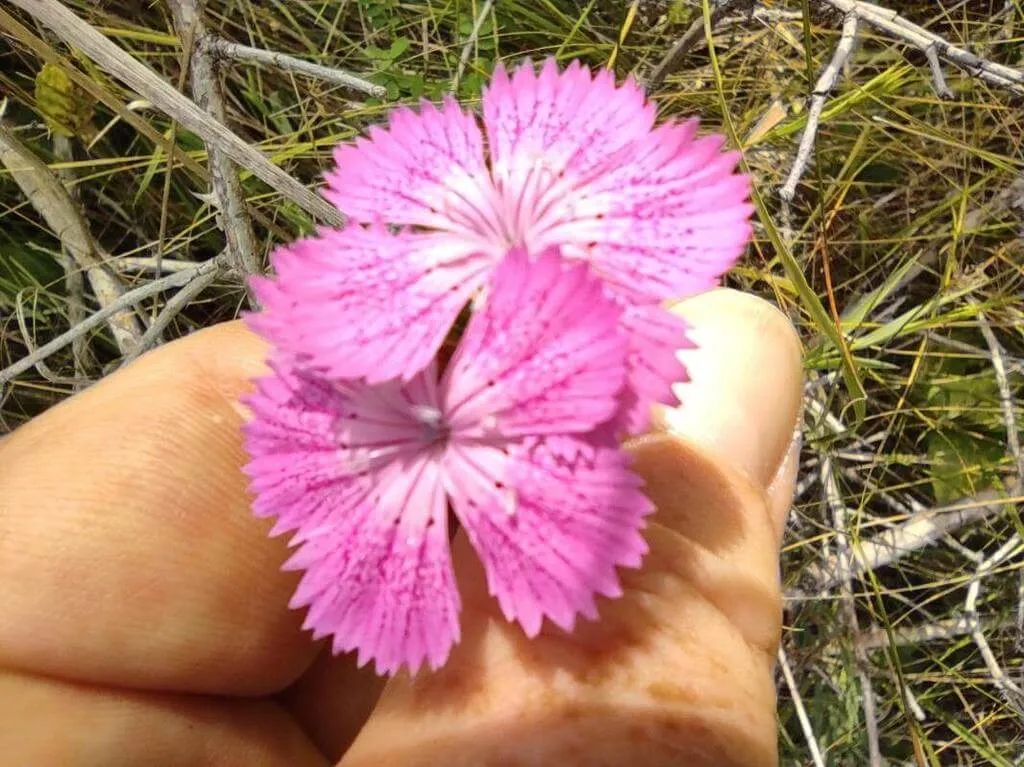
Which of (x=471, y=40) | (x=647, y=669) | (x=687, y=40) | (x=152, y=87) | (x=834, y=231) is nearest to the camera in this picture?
(x=647, y=669)

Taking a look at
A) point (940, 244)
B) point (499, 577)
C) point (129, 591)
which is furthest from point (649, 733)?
point (940, 244)

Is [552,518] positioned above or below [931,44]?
below

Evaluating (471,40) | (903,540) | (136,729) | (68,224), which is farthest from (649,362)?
(68,224)

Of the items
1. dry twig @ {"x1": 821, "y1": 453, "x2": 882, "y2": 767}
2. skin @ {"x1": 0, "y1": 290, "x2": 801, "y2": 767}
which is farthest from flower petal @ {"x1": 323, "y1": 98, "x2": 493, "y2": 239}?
dry twig @ {"x1": 821, "y1": 453, "x2": 882, "y2": 767}

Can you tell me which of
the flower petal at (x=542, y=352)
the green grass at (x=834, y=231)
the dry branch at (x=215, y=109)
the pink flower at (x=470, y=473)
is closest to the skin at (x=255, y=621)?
the pink flower at (x=470, y=473)

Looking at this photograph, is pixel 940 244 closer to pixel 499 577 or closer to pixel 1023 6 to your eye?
pixel 1023 6

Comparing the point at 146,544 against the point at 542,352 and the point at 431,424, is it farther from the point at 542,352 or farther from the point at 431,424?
the point at 542,352

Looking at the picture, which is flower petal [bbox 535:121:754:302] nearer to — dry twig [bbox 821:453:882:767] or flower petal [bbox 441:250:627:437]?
flower petal [bbox 441:250:627:437]
